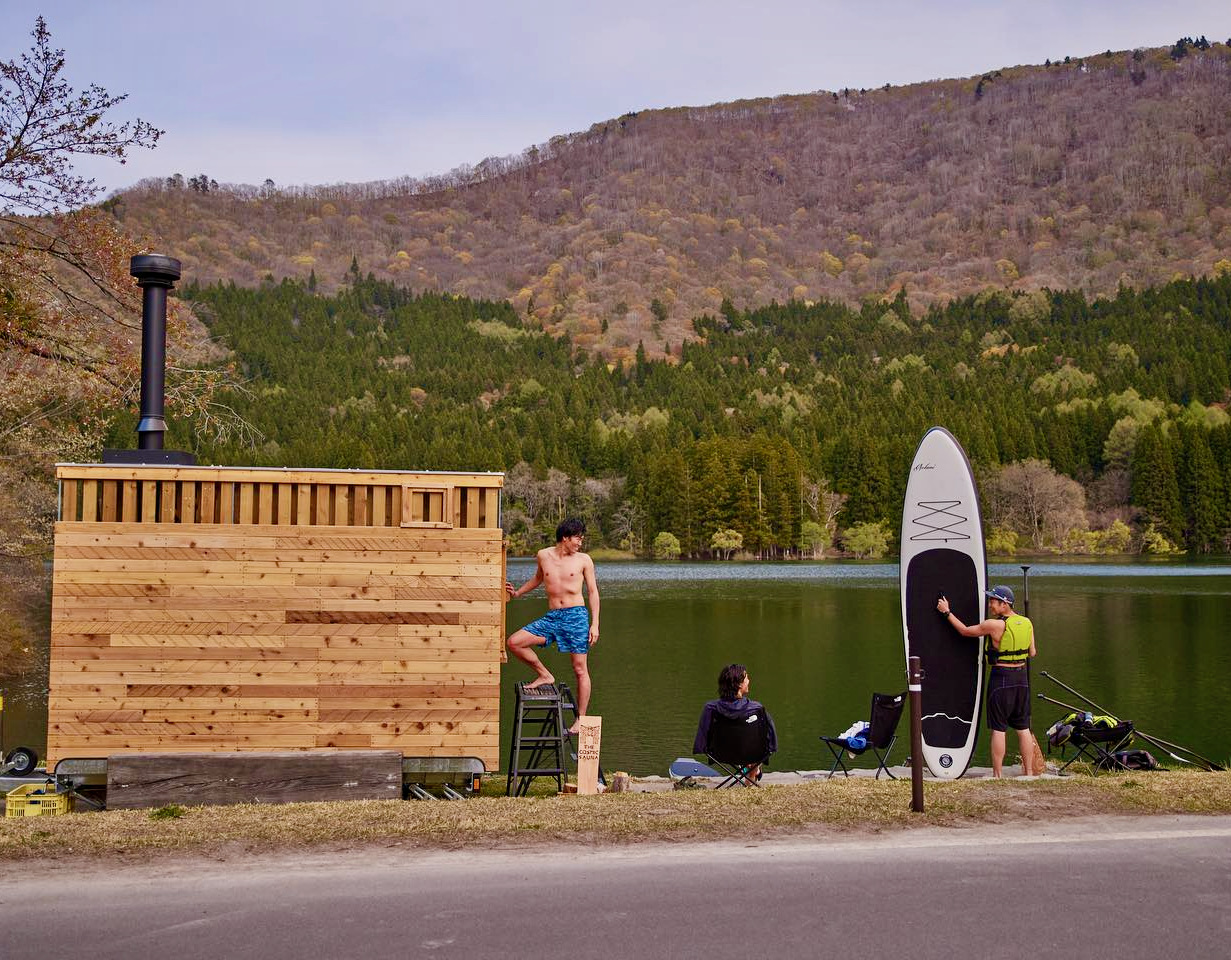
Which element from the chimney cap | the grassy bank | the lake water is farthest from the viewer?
the lake water

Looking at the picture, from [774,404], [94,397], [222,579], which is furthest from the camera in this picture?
[774,404]

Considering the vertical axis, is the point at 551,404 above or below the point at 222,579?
above

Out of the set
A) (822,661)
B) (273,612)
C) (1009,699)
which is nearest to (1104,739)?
(1009,699)

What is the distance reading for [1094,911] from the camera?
595 centimetres

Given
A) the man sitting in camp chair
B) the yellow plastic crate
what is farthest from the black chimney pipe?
the man sitting in camp chair

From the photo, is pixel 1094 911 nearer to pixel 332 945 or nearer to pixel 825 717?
pixel 332 945

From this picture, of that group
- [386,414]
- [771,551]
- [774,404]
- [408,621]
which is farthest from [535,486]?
[408,621]

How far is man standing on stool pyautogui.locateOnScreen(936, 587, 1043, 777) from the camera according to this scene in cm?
1087

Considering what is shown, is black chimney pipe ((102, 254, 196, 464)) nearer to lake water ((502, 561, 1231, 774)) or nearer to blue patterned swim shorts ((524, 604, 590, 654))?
blue patterned swim shorts ((524, 604, 590, 654))

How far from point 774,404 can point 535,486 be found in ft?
144

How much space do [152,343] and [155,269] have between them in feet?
2.32

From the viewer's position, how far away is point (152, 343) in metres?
11.0

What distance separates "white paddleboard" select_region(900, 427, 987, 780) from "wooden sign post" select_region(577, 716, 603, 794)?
4.25 m

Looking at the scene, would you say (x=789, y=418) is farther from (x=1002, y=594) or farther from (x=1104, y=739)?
(x=1002, y=594)
